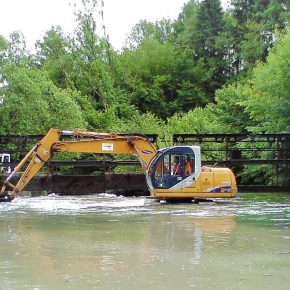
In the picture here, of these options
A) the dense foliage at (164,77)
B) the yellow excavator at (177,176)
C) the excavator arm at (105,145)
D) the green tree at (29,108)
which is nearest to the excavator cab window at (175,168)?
the yellow excavator at (177,176)

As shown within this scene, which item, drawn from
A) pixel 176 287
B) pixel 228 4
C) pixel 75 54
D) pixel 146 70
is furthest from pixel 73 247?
pixel 228 4

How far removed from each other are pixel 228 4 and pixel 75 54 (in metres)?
23.1

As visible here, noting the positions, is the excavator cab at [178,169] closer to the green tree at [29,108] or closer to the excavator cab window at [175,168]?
the excavator cab window at [175,168]

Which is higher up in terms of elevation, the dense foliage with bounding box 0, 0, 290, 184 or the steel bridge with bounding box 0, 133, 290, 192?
the dense foliage with bounding box 0, 0, 290, 184

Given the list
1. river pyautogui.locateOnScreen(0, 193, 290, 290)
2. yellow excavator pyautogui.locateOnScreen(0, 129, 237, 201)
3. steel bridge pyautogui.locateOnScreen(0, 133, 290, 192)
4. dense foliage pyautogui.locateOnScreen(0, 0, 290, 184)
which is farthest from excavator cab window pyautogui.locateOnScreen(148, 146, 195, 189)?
dense foliage pyautogui.locateOnScreen(0, 0, 290, 184)

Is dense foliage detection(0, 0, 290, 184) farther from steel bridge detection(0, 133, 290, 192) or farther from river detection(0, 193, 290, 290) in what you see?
river detection(0, 193, 290, 290)

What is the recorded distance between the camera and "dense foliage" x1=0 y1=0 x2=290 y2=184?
37344mm

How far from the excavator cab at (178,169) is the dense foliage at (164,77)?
371 inches

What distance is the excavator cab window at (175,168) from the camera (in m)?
22.8

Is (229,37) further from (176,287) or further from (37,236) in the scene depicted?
(176,287)

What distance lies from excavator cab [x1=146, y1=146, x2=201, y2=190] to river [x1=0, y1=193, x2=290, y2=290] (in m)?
0.92

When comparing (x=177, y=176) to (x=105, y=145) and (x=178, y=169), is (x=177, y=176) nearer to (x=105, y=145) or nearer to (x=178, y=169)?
(x=178, y=169)

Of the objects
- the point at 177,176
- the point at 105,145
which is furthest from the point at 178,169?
A: the point at 105,145

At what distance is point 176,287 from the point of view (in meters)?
9.04
